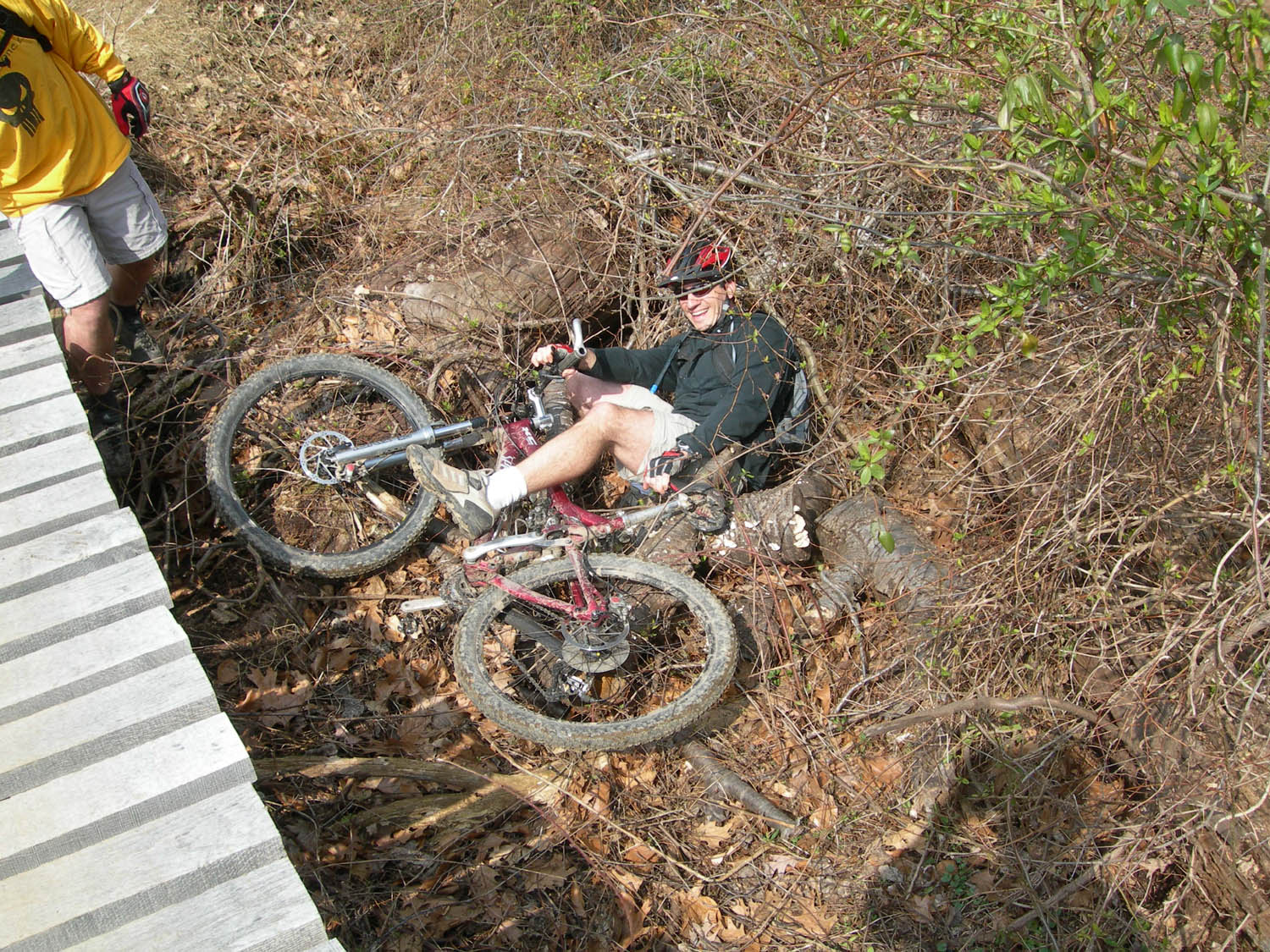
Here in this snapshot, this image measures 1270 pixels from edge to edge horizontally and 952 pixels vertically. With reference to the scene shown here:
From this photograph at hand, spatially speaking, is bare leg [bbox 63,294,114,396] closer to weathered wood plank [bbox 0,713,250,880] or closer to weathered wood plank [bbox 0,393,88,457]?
weathered wood plank [bbox 0,393,88,457]

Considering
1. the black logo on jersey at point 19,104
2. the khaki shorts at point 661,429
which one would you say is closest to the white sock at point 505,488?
the khaki shorts at point 661,429

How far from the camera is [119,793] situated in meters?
2.32

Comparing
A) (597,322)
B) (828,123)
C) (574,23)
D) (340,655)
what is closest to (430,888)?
(340,655)

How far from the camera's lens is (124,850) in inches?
87.6

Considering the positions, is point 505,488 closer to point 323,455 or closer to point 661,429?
point 661,429

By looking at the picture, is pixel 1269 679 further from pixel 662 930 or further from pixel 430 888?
pixel 430 888

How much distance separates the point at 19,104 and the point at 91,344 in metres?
1.12

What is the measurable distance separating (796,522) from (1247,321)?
2.29m

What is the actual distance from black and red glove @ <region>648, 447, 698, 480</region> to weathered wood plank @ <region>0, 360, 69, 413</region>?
2781mm

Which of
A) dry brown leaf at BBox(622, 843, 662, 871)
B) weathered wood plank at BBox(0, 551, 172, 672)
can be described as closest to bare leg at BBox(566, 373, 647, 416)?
dry brown leaf at BBox(622, 843, 662, 871)

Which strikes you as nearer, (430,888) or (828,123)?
(430,888)

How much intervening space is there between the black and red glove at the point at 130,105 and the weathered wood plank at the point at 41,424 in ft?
5.20

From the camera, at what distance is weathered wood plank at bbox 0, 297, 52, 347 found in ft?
12.6

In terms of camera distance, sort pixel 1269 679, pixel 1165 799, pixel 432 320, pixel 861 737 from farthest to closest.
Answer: pixel 432 320 < pixel 861 737 < pixel 1165 799 < pixel 1269 679
